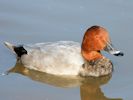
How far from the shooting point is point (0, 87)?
25.3ft

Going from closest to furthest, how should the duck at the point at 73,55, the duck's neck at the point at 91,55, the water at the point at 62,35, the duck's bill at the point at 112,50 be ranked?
the water at the point at 62,35, the duck's bill at the point at 112,50, the duck at the point at 73,55, the duck's neck at the point at 91,55

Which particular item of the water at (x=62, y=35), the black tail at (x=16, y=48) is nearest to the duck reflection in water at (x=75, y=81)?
the water at (x=62, y=35)

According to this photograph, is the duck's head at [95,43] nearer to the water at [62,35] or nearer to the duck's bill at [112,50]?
the duck's bill at [112,50]

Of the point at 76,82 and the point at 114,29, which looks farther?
the point at 114,29

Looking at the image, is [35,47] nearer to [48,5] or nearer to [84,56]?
[84,56]

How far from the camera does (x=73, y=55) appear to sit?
8.43 meters

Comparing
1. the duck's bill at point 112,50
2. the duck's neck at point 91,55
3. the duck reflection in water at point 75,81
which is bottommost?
the duck reflection in water at point 75,81

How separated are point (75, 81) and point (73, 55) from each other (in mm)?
444

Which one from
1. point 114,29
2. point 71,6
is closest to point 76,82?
point 114,29

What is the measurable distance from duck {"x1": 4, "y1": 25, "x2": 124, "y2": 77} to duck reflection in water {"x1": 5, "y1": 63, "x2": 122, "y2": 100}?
74 millimetres

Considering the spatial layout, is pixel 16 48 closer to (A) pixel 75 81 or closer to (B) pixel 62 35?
(B) pixel 62 35

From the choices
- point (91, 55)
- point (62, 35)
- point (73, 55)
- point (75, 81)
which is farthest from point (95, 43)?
point (62, 35)

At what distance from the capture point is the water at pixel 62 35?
7.82 metres

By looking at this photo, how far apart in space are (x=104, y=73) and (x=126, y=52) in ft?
2.18
